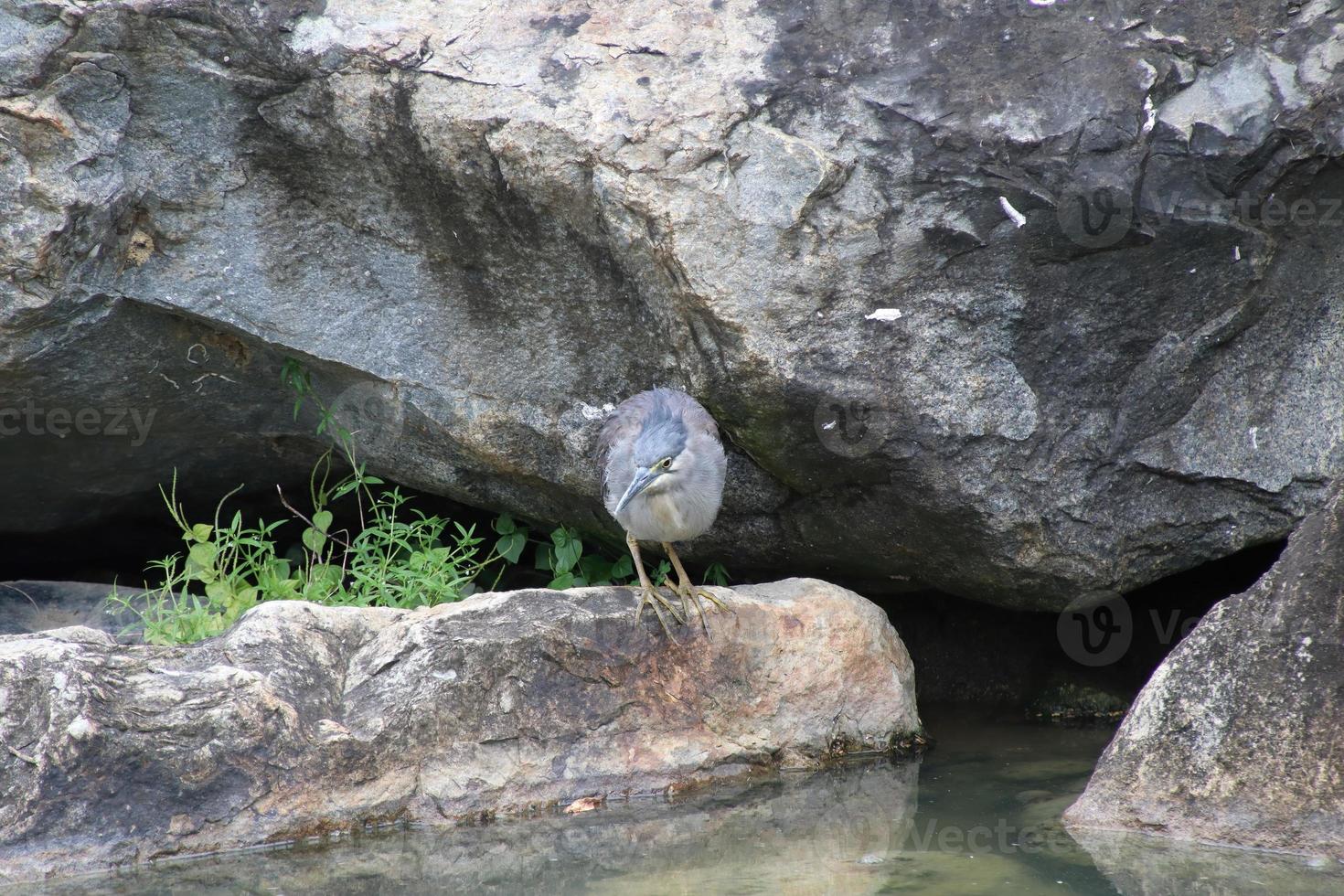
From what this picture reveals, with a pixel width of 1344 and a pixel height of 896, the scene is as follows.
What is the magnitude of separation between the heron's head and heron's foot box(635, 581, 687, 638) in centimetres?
32

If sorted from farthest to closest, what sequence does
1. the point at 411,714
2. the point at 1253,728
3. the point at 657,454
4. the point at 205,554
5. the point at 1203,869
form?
the point at 205,554 → the point at 657,454 → the point at 411,714 → the point at 1253,728 → the point at 1203,869

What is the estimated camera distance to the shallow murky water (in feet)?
9.62

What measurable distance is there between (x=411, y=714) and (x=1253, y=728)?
232 cm

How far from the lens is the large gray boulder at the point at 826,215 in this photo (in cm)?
377

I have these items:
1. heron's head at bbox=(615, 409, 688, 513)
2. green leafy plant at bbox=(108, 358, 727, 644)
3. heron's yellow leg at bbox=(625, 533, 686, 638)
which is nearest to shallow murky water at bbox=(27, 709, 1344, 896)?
heron's yellow leg at bbox=(625, 533, 686, 638)

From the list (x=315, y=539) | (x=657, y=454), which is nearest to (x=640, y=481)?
(x=657, y=454)

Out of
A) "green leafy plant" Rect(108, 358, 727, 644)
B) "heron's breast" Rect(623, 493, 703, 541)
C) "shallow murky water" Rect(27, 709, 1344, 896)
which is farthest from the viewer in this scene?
"green leafy plant" Rect(108, 358, 727, 644)

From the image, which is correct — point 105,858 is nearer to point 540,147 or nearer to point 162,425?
point 162,425

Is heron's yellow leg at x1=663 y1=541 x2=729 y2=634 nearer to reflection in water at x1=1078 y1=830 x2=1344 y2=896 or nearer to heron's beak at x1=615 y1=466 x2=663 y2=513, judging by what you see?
heron's beak at x1=615 y1=466 x2=663 y2=513

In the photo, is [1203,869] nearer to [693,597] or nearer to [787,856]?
[787,856]

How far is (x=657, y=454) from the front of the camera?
12.1 feet

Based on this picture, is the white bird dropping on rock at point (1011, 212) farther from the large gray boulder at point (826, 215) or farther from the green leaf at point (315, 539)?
the green leaf at point (315, 539)

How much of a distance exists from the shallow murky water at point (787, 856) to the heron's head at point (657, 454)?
979 millimetres

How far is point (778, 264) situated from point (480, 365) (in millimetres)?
1201
